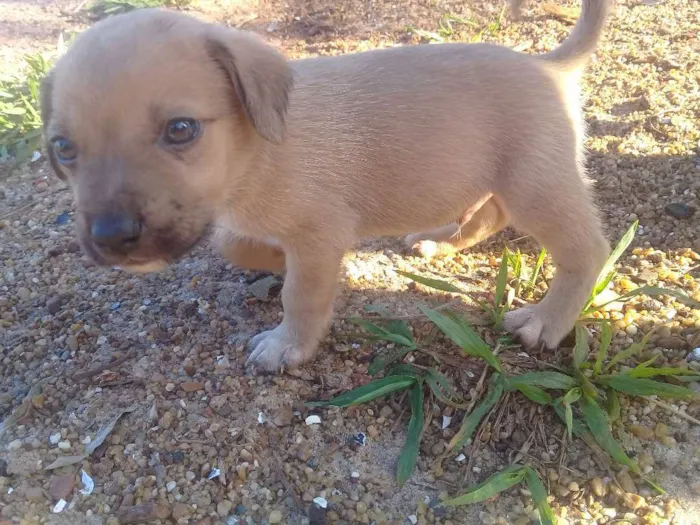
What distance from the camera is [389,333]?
3.38m

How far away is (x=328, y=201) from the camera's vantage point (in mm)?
3102

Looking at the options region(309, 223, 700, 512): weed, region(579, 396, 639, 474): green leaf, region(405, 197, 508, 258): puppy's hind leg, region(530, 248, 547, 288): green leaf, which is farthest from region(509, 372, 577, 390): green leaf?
region(405, 197, 508, 258): puppy's hind leg

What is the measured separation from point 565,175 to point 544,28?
3.87m

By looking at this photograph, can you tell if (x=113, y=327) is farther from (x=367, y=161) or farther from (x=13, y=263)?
(x=367, y=161)

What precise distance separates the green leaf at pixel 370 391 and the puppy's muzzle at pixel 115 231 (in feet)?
4.48

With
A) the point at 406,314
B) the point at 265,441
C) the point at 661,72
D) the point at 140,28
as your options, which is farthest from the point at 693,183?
the point at 140,28

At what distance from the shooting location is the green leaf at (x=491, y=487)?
2658mm

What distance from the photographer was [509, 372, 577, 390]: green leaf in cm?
307

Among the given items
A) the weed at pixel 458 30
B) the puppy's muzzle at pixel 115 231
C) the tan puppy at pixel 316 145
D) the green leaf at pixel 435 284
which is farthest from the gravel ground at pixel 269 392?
A: the weed at pixel 458 30

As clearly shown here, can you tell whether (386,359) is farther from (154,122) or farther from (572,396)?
(154,122)

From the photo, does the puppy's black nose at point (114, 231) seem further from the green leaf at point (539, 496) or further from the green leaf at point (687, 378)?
the green leaf at point (687, 378)

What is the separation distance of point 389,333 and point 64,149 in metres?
1.86

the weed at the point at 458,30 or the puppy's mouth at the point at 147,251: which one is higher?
the puppy's mouth at the point at 147,251

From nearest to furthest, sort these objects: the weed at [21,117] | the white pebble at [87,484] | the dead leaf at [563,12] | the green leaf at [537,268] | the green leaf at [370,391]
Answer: the white pebble at [87,484]
the green leaf at [370,391]
the green leaf at [537,268]
the weed at [21,117]
the dead leaf at [563,12]
